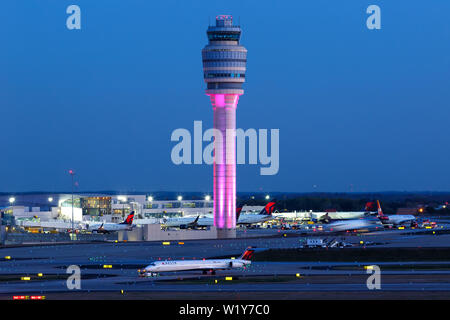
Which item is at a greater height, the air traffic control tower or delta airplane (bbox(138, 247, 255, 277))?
the air traffic control tower

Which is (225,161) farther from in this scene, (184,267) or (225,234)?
(184,267)

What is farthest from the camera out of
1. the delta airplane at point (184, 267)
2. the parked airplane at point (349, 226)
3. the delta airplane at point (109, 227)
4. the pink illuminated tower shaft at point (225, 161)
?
the pink illuminated tower shaft at point (225, 161)

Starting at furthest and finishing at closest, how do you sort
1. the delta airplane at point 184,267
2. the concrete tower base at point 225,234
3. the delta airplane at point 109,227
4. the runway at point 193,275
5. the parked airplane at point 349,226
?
1. the concrete tower base at point 225,234
2. the delta airplane at point 109,227
3. the parked airplane at point 349,226
4. the delta airplane at point 184,267
5. the runway at point 193,275

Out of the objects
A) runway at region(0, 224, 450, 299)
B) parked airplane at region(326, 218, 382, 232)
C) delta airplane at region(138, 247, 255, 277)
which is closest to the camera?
runway at region(0, 224, 450, 299)

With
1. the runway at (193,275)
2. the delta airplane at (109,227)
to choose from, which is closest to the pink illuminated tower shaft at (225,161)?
the delta airplane at (109,227)

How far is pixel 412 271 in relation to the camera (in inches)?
3831

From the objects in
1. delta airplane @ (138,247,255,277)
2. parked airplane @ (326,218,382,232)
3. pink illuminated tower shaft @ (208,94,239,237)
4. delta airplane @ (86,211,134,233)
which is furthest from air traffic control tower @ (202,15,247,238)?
delta airplane @ (138,247,255,277)

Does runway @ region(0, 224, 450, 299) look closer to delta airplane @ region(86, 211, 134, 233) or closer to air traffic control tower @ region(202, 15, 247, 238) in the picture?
delta airplane @ region(86, 211, 134, 233)

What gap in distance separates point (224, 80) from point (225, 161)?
17.8m

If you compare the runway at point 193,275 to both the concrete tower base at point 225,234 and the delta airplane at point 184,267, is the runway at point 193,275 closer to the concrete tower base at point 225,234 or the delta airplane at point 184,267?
the delta airplane at point 184,267

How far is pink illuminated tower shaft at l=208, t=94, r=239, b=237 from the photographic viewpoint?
615ft

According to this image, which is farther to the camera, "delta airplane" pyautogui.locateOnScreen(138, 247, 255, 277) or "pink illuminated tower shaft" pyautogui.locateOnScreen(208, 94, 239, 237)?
"pink illuminated tower shaft" pyautogui.locateOnScreen(208, 94, 239, 237)

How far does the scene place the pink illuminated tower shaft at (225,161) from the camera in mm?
187500
